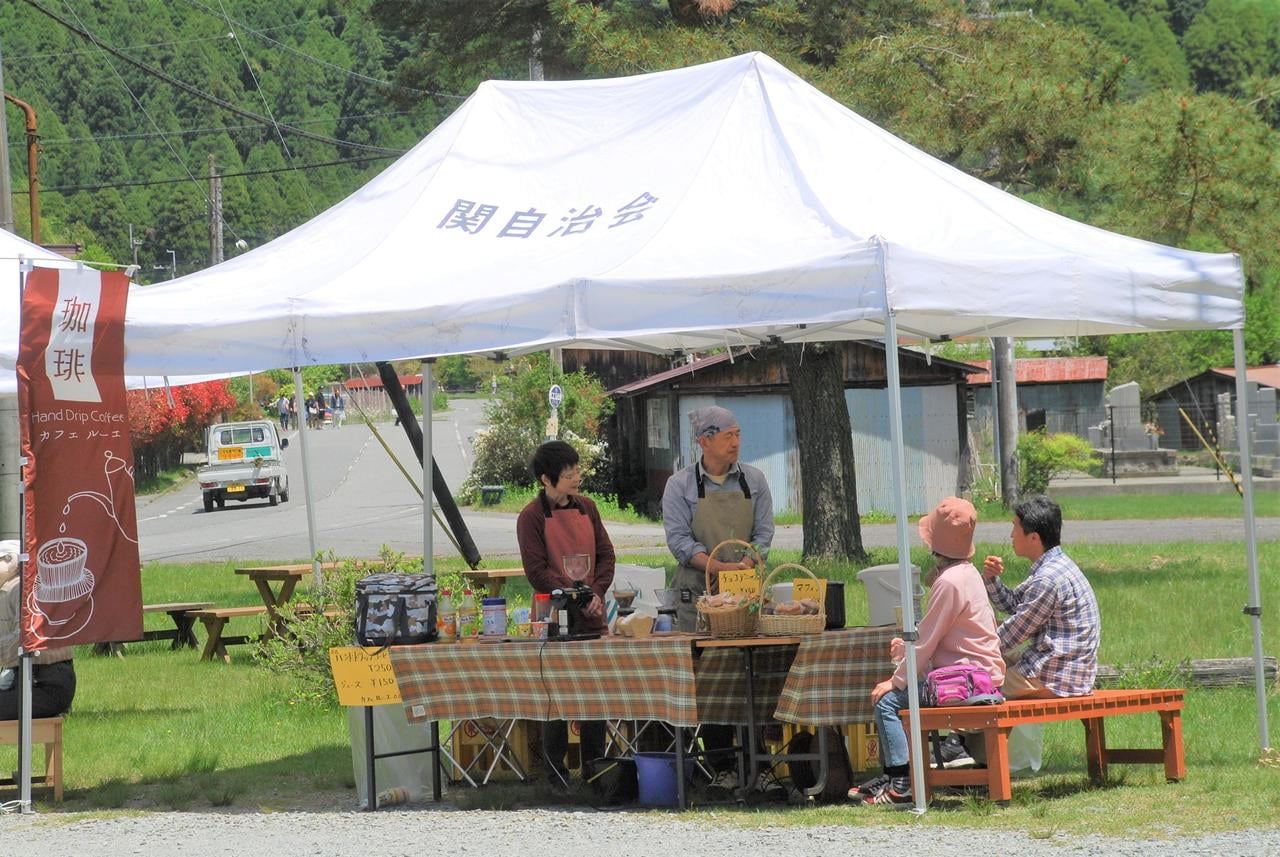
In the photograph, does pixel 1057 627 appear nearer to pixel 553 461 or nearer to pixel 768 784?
pixel 768 784

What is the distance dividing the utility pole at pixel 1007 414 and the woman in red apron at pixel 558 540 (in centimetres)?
2256

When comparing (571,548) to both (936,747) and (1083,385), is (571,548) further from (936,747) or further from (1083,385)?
(1083,385)

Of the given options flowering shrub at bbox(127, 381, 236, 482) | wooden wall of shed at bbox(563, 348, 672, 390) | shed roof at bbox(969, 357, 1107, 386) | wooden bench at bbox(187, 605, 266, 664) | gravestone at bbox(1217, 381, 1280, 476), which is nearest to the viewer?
wooden bench at bbox(187, 605, 266, 664)

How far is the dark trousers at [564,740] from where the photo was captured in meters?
8.00

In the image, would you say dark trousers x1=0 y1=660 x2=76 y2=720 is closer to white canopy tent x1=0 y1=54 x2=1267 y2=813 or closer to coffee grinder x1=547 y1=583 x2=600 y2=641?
white canopy tent x1=0 y1=54 x2=1267 y2=813

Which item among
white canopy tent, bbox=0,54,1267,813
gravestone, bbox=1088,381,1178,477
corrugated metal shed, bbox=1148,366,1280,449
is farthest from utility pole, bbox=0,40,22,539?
corrugated metal shed, bbox=1148,366,1280,449

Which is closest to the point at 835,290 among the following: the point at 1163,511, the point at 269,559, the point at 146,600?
the point at 146,600

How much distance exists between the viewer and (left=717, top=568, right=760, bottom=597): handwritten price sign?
7.30 meters

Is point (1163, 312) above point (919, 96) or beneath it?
beneath

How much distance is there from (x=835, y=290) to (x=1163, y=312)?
1.72 metres

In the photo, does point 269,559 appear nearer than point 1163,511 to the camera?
Yes

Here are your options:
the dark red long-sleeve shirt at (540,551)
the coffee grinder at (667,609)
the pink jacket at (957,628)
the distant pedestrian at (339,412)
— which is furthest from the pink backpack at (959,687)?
the distant pedestrian at (339,412)

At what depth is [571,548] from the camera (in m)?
8.25

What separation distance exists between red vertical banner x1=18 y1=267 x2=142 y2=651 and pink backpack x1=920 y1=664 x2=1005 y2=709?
3.94 metres
